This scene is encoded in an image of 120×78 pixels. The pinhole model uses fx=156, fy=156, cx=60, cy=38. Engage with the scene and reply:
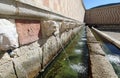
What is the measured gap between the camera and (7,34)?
4.50ft

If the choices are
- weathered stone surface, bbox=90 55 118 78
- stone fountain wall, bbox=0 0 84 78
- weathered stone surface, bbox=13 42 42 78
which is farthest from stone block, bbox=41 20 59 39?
weathered stone surface, bbox=90 55 118 78

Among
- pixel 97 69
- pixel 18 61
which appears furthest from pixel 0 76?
pixel 97 69

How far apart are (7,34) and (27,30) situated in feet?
1.80

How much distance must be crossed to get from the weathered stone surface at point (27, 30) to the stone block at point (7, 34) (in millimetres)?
184

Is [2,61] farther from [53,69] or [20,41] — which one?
[53,69]

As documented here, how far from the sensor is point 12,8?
1443mm

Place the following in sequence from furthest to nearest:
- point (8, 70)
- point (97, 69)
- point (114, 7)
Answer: point (114, 7), point (97, 69), point (8, 70)

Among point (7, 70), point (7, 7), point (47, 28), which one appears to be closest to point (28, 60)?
point (7, 70)

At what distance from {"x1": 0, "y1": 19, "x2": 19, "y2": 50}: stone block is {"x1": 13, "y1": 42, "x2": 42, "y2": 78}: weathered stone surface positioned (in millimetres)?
195

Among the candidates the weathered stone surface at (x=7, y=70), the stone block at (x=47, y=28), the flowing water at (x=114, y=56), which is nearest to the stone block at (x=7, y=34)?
the weathered stone surface at (x=7, y=70)

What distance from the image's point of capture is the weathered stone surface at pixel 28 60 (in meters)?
1.61

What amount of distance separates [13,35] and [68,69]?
4.27 feet

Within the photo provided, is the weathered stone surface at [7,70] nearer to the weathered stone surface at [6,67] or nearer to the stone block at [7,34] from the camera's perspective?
the weathered stone surface at [6,67]

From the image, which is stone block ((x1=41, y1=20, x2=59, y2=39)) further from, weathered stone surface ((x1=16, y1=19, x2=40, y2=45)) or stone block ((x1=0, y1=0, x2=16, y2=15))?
stone block ((x1=0, y1=0, x2=16, y2=15))
